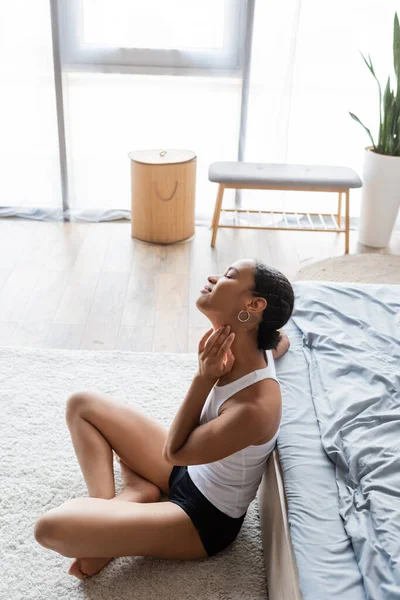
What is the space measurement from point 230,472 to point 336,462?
236mm

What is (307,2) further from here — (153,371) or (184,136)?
(153,371)

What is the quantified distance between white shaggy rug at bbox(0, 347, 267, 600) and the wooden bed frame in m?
0.08

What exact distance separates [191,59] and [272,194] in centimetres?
86

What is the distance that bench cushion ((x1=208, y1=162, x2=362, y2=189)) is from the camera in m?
3.20

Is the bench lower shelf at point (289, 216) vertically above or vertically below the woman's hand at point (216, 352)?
below

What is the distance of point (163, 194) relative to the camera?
3.32 meters

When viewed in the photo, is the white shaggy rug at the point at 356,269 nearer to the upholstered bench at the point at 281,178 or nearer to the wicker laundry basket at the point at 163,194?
the upholstered bench at the point at 281,178

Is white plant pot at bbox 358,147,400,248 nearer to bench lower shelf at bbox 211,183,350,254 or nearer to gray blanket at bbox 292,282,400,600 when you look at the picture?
bench lower shelf at bbox 211,183,350,254

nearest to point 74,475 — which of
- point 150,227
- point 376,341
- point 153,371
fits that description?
point 153,371

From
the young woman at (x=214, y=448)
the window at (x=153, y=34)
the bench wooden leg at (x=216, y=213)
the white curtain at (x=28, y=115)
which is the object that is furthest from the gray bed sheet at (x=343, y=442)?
the white curtain at (x=28, y=115)

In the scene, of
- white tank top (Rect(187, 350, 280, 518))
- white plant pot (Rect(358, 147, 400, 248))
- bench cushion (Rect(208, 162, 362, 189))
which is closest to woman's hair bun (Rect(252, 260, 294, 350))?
white tank top (Rect(187, 350, 280, 518))

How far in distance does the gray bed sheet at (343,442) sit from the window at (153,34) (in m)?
1.96

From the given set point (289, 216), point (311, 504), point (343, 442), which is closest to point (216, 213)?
point (289, 216)

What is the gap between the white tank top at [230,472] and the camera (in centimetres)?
145
